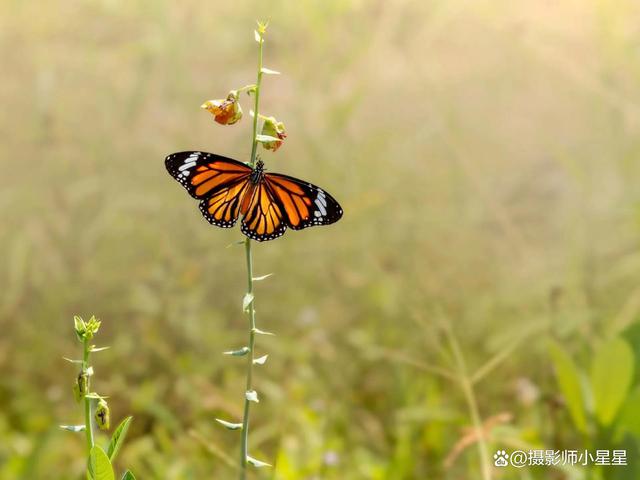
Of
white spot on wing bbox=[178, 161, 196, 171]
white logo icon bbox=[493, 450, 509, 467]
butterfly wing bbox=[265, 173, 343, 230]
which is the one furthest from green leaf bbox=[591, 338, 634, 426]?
white spot on wing bbox=[178, 161, 196, 171]

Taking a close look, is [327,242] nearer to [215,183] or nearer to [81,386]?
[215,183]

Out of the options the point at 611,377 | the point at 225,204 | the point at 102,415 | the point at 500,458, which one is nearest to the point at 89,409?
the point at 102,415

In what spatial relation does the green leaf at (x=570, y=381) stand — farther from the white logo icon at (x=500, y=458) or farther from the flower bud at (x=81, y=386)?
the flower bud at (x=81, y=386)

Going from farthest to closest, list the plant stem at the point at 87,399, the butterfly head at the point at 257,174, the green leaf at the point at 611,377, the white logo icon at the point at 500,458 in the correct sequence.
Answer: the white logo icon at the point at 500,458
the green leaf at the point at 611,377
the butterfly head at the point at 257,174
the plant stem at the point at 87,399

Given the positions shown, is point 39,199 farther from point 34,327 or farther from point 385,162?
point 385,162

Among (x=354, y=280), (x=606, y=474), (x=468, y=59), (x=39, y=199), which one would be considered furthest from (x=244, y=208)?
(x=468, y=59)

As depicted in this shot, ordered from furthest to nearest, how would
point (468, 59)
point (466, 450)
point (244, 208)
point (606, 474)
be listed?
point (468, 59) < point (466, 450) < point (606, 474) < point (244, 208)

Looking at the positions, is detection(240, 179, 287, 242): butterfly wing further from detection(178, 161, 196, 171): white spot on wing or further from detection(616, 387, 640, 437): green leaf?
detection(616, 387, 640, 437): green leaf

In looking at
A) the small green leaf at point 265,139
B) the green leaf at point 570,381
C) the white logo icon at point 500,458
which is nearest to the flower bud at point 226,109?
the small green leaf at point 265,139
